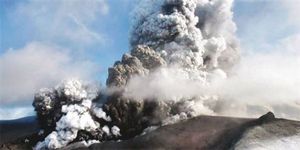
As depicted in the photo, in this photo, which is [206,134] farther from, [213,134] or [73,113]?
[73,113]

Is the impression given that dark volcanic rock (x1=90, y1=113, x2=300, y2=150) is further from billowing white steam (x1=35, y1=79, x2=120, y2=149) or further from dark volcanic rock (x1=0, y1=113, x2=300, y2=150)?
billowing white steam (x1=35, y1=79, x2=120, y2=149)

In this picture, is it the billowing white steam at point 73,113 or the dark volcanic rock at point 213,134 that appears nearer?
the dark volcanic rock at point 213,134

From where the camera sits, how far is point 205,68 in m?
65.1

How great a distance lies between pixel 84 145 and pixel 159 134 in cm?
766

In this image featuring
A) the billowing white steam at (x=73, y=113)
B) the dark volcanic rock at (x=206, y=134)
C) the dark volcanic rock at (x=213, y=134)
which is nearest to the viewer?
the dark volcanic rock at (x=213, y=134)

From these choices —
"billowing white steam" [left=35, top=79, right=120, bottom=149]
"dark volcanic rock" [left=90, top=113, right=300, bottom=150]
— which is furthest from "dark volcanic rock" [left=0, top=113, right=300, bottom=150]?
"billowing white steam" [left=35, top=79, right=120, bottom=149]

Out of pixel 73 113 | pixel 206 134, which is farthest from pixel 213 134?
pixel 73 113

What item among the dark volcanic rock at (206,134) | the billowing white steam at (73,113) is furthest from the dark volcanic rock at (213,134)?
the billowing white steam at (73,113)

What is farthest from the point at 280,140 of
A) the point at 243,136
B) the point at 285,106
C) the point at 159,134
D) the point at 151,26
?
the point at 285,106

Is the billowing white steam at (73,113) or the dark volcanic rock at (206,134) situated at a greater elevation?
the billowing white steam at (73,113)

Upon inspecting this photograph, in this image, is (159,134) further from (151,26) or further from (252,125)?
(151,26)

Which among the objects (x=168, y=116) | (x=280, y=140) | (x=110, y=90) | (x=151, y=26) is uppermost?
(x=151, y=26)

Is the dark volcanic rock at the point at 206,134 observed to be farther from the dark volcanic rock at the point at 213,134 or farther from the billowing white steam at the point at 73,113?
the billowing white steam at the point at 73,113

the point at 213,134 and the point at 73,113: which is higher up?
the point at 73,113
